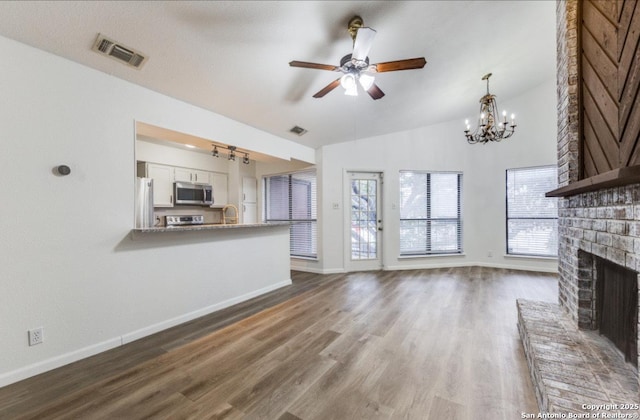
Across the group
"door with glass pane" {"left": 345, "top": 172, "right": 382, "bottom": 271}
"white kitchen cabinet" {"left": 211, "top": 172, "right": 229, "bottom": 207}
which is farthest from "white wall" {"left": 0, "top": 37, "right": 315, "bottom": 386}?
"door with glass pane" {"left": 345, "top": 172, "right": 382, "bottom": 271}

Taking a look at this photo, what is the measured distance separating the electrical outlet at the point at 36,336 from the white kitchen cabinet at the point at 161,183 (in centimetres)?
286

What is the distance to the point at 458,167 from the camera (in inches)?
225

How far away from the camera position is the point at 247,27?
2201 mm

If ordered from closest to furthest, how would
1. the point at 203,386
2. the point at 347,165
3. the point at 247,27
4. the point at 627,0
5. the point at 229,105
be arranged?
the point at 627,0 → the point at 203,386 → the point at 247,27 → the point at 229,105 → the point at 347,165

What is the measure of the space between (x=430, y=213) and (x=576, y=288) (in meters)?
3.72

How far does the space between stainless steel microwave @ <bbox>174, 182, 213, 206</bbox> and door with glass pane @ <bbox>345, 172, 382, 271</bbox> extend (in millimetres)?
2828

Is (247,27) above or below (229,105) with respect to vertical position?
above

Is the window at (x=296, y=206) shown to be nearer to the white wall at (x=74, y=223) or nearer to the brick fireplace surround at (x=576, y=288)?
the white wall at (x=74, y=223)

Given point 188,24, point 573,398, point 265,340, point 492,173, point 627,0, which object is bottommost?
point 265,340

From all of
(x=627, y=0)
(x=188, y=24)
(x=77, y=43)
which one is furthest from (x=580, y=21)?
(x=77, y=43)

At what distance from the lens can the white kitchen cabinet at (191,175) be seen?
494cm

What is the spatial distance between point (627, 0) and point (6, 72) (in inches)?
157

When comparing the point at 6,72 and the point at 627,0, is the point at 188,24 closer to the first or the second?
the point at 6,72

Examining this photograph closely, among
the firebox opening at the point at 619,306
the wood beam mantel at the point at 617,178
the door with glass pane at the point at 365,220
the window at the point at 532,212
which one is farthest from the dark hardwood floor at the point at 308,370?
the window at the point at 532,212
